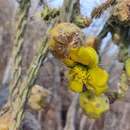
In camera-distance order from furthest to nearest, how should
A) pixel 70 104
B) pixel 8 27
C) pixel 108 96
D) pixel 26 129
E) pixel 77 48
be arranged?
pixel 8 27 → pixel 70 104 → pixel 26 129 → pixel 108 96 → pixel 77 48

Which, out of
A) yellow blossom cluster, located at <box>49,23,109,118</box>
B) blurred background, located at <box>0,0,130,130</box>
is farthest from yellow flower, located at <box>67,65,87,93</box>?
blurred background, located at <box>0,0,130,130</box>

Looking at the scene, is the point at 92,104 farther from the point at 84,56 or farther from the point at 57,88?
the point at 57,88

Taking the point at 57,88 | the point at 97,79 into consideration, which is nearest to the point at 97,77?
the point at 97,79

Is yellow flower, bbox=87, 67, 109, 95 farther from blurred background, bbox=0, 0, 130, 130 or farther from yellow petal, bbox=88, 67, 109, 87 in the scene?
blurred background, bbox=0, 0, 130, 130

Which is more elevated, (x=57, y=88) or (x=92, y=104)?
(x=92, y=104)

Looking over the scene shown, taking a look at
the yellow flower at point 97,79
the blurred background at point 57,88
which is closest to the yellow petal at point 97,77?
the yellow flower at point 97,79

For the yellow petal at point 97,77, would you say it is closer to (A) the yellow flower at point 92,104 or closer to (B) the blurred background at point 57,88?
(A) the yellow flower at point 92,104

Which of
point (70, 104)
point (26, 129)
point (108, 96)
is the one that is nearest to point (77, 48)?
point (108, 96)

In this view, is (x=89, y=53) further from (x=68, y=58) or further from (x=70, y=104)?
(x=70, y=104)
